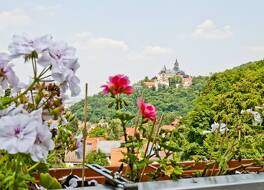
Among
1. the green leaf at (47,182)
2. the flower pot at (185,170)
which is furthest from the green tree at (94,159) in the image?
the green leaf at (47,182)

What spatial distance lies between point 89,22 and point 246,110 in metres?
0.82

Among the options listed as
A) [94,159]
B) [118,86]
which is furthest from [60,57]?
[94,159]

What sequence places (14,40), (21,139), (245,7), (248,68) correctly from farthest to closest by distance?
(248,68) < (245,7) < (14,40) < (21,139)

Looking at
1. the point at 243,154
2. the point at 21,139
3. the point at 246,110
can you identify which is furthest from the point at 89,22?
the point at 21,139

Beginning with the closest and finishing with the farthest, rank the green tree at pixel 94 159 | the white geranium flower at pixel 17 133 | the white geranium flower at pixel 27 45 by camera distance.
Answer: the white geranium flower at pixel 17 133, the white geranium flower at pixel 27 45, the green tree at pixel 94 159

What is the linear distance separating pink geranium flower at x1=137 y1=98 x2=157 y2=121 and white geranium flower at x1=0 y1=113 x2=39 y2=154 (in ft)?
1.42

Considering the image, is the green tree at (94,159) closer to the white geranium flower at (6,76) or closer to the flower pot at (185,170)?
the flower pot at (185,170)

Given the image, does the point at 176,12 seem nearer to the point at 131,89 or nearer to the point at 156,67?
the point at 156,67

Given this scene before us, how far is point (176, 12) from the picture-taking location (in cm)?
358

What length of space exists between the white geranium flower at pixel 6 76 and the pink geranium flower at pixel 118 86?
0.30 m

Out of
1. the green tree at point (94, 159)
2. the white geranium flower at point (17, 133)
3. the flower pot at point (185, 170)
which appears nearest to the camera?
the white geranium flower at point (17, 133)

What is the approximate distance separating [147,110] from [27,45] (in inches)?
15.4

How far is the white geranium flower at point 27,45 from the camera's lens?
0.72 m

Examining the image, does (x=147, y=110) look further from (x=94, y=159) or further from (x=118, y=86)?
(x=94, y=159)
